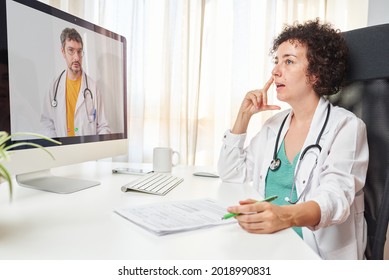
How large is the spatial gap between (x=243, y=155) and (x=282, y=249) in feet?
2.50

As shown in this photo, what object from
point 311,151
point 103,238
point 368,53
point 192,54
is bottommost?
point 103,238

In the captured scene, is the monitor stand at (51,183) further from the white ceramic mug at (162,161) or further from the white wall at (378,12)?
the white wall at (378,12)

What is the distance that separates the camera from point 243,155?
1.29 meters

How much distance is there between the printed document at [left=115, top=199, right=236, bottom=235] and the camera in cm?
61

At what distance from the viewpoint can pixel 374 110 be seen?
0.99 meters

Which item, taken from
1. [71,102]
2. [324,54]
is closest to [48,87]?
[71,102]

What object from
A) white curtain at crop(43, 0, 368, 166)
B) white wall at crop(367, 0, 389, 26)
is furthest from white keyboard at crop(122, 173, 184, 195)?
white wall at crop(367, 0, 389, 26)

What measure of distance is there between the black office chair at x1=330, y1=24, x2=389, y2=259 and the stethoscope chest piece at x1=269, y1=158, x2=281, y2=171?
29 cm

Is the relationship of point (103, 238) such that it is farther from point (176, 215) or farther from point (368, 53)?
point (368, 53)

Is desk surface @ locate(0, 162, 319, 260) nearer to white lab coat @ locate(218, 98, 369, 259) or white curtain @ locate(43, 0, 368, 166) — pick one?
white lab coat @ locate(218, 98, 369, 259)

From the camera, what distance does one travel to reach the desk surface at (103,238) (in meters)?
0.51

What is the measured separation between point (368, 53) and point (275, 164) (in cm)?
48

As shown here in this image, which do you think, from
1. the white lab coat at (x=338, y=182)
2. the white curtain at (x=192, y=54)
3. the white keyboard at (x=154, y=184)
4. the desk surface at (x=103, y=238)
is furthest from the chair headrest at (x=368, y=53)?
the white curtain at (x=192, y=54)

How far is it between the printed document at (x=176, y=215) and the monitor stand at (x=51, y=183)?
295mm
